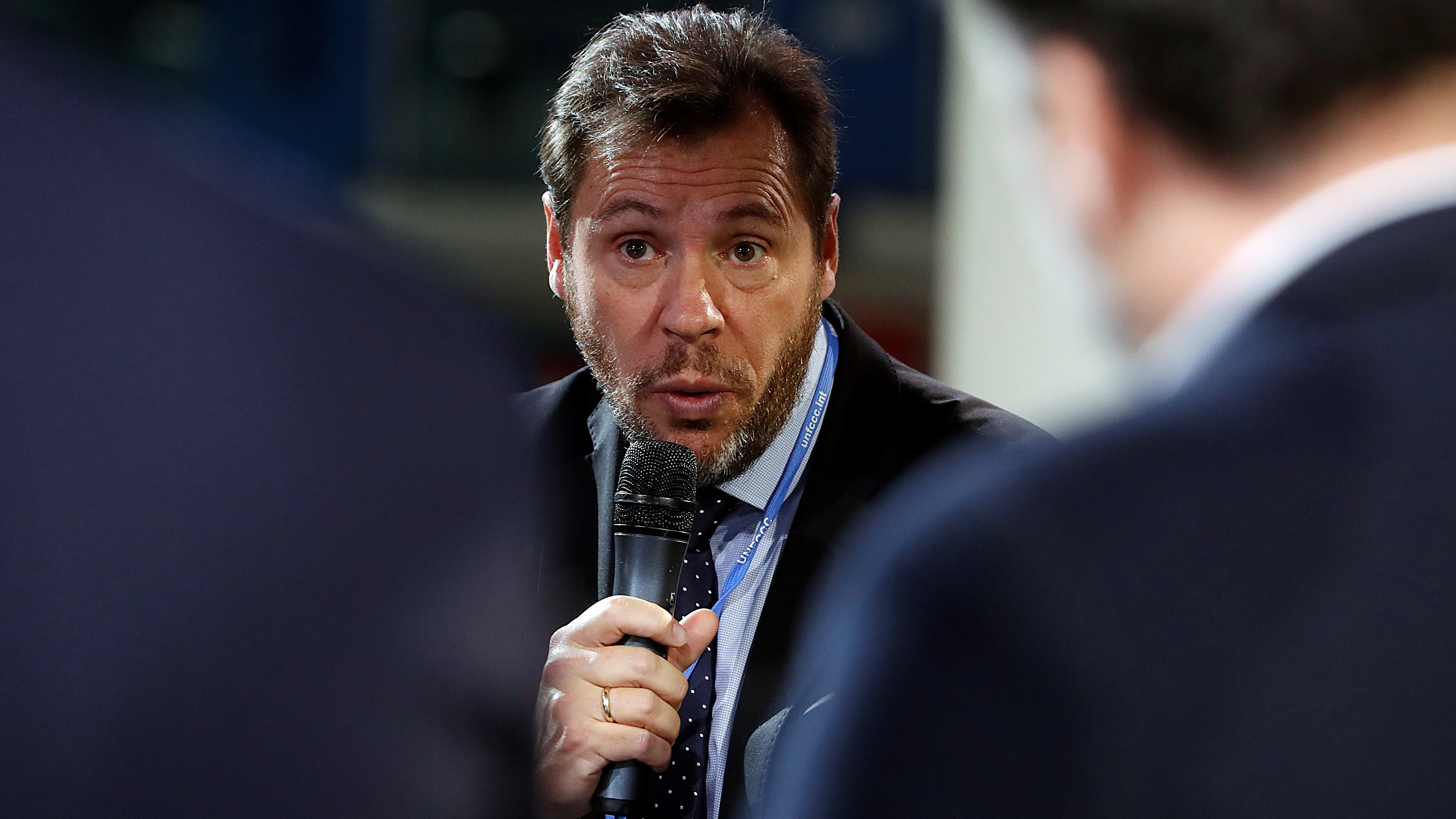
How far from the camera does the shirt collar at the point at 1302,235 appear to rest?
20.7 inches

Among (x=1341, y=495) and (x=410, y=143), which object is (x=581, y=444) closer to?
(x=1341, y=495)

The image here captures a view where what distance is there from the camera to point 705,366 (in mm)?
1592

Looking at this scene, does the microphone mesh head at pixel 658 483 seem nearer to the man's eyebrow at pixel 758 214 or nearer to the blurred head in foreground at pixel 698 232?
the blurred head in foreground at pixel 698 232

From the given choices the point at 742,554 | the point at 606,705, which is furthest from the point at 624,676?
the point at 742,554

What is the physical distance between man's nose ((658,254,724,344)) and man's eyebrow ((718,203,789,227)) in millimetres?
61

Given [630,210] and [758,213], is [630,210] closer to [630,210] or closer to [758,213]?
[630,210]

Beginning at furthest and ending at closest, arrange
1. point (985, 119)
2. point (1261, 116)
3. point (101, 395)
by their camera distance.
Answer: point (985, 119) → point (1261, 116) → point (101, 395)

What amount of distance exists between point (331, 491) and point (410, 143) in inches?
352

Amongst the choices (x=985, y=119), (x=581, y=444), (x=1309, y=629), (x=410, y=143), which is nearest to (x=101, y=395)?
(x=1309, y=629)

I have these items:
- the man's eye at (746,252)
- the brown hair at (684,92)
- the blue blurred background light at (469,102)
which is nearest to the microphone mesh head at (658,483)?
the man's eye at (746,252)

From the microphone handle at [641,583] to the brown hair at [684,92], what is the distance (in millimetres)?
564

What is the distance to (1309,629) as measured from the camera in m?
0.49

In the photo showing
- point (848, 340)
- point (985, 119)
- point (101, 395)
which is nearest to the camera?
point (101, 395)

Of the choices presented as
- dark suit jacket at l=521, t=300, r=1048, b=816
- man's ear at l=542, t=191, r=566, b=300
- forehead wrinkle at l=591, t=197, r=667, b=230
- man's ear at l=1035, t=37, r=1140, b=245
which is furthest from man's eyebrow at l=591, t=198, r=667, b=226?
man's ear at l=1035, t=37, r=1140, b=245
